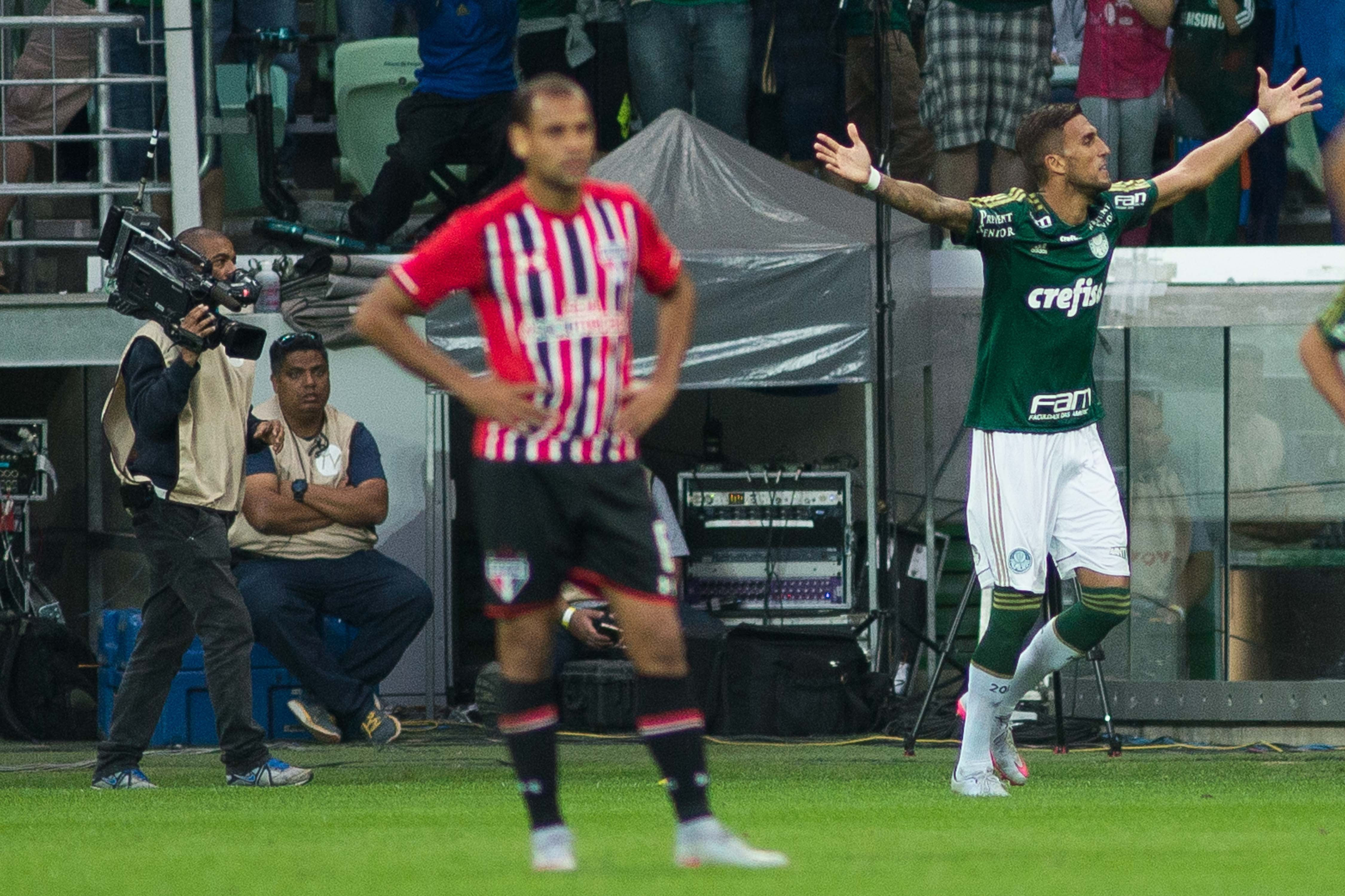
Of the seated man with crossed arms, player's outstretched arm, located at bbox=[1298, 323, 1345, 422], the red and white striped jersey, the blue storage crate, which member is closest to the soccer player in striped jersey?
the red and white striped jersey

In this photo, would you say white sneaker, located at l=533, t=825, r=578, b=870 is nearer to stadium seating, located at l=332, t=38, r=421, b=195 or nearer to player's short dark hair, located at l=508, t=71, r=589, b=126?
player's short dark hair, located at l=508, t=71, r=589, b=126

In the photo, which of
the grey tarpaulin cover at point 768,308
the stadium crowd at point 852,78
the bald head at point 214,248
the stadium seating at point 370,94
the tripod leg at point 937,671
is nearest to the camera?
the bald head at point 214,248

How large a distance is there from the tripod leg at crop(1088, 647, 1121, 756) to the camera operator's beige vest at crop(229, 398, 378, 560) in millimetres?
3795

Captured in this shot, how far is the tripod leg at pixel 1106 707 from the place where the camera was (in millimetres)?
9227

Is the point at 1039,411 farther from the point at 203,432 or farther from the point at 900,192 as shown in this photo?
the point at 203,432

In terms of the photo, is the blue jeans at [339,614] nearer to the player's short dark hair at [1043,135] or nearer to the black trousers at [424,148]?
the black trousers at [424,148]

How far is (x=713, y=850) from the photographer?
4.69 meters

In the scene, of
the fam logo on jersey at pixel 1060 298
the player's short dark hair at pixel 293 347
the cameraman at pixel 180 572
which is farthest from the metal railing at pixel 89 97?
the fam logo on jersey at pixel 1060 298

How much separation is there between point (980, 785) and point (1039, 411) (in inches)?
53.1

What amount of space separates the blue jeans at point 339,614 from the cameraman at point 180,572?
212 cm

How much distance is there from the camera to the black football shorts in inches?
193

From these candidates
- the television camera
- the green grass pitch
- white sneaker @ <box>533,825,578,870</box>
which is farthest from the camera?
the television camera

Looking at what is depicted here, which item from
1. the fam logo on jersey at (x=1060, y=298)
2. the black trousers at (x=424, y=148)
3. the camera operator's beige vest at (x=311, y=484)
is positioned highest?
the black trousers at (x=424, y=148)

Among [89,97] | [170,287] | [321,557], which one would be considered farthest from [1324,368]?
[89,97]
